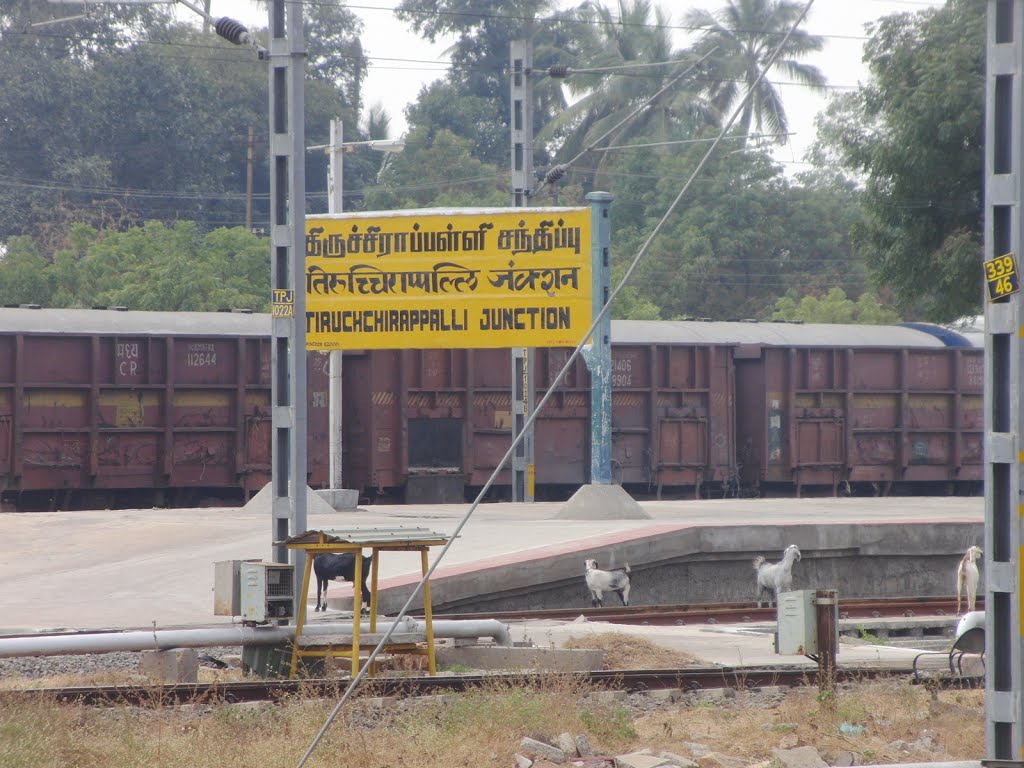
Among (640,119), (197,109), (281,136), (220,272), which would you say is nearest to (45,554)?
(281,136)

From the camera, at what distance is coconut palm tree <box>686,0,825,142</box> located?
53.0 metres

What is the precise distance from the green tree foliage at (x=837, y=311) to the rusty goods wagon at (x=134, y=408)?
28593mm

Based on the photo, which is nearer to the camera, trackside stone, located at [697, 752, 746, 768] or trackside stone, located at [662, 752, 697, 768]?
trackside stone, located at [662, 752, 697, 768]

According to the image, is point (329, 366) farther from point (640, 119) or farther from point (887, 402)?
point (640, 119)

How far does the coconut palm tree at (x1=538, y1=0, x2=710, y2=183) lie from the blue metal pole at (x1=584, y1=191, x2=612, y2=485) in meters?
33.8

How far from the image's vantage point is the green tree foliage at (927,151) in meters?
21.9

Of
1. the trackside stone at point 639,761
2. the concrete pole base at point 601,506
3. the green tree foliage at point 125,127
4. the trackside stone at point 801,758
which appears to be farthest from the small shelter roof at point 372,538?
→ the green tree foliage at point 125,127

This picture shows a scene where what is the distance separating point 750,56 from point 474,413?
34.7 metres

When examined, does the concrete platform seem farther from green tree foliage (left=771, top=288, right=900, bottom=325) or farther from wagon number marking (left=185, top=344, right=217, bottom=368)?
green tree foliage (left=771, top=288, right=900, bottom=325)

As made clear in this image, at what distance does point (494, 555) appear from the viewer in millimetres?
16000

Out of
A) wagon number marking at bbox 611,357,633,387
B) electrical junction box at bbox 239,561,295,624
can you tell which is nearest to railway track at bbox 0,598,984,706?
electrical junction box at bbox 239,561,295,624

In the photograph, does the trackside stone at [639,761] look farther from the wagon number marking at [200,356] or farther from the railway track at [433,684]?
the wagon number marking at [200,356]

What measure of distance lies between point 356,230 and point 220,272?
908 inches

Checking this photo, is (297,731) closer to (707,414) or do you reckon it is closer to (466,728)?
(466,728)
